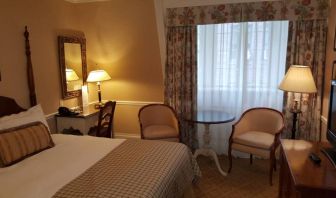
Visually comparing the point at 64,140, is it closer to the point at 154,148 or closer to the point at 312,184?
the point at 154,148

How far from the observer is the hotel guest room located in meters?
2.49

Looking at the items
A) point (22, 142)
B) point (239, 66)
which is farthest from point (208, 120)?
point (22, 142)

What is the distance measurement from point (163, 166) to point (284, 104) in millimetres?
2372

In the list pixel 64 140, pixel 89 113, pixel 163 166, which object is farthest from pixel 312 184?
pixel 89 113

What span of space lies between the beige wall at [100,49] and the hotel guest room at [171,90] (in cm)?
2

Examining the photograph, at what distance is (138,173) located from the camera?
83.7 inches

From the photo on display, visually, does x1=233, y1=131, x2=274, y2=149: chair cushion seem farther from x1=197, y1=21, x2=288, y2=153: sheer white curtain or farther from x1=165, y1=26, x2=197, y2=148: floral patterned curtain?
x1=165, y1=26, x2=197, y2=148: floral patterned curtain

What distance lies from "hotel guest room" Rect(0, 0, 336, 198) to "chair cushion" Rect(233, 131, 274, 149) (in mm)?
14

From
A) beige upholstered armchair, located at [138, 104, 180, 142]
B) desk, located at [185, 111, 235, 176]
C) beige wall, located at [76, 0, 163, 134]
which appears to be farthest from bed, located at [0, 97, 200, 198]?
beige wall, located at [76, 0, 163, 134]

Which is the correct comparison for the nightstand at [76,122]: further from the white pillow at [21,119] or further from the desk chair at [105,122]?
the white pillow at [21,119]

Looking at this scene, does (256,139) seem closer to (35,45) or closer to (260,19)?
(260,19)

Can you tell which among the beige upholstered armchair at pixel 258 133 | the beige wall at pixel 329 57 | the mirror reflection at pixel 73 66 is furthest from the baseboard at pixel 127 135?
the beige wall at pixel 329 57

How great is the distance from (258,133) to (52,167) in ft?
8.81

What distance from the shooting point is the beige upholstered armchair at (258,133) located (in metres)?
3.36
